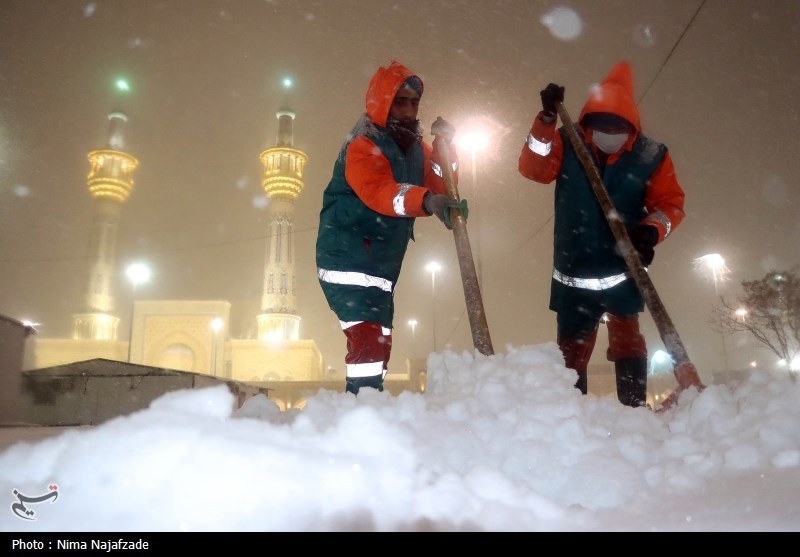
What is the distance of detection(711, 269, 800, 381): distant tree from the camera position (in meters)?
20.7

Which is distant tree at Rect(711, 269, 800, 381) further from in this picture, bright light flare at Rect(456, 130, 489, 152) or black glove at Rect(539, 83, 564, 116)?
black glove at Rect(539, 83, 564, 116)

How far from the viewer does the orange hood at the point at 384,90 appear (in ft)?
11.5

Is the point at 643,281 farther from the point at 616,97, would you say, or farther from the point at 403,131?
the point at 403,131

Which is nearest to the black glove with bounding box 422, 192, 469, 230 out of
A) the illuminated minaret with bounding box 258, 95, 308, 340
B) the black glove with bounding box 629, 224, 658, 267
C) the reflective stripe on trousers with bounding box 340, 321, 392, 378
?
the reflective stripe on trousers with bounding box 340, 321, 392, 378

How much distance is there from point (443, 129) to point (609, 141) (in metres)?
1.19

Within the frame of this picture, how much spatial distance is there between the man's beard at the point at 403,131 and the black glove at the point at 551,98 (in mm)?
881

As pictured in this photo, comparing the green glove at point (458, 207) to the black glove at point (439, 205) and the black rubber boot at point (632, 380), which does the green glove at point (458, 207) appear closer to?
the black glove at point (439, 205)

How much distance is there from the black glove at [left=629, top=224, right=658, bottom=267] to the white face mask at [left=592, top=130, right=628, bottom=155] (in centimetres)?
64

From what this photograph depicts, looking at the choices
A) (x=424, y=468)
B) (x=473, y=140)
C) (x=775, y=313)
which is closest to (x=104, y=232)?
(x=473, y=140)

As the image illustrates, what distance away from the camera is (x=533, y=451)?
1.59 m

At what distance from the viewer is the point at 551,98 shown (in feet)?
12.0

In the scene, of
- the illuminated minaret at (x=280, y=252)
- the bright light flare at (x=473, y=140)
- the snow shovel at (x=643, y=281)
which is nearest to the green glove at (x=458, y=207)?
the snow shovel at (x=643, y=281)

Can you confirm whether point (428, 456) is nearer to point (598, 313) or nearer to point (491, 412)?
point (491, 412)
